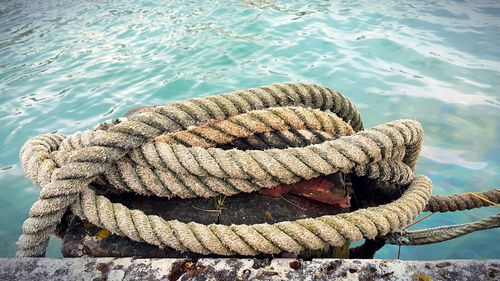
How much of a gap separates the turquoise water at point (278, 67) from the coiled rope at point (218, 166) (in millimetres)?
1480

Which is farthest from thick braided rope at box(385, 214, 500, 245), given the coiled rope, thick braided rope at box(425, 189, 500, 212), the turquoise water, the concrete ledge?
the turquoise water

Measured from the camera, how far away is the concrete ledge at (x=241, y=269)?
1.22 metres

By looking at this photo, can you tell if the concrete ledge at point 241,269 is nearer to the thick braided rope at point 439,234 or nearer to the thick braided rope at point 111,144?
the thick braided rope at point 111,144

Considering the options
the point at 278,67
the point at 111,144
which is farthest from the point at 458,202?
the point at 278,67

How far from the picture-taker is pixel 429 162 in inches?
136

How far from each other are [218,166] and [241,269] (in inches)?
18.2

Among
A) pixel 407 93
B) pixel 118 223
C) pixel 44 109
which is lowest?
pixel 407 93

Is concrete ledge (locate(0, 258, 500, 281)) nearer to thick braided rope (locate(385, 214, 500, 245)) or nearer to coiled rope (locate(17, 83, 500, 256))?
coiled rope (locate(17, 83, 500, 256))

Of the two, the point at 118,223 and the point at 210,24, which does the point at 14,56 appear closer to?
the point at 210,24

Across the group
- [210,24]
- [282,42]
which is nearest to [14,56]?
[210,24]

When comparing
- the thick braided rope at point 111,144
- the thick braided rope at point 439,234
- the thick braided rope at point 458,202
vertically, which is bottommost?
the thick braided rope at point 458,202

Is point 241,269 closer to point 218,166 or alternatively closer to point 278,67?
point 218,166

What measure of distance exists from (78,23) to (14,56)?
1.73 m

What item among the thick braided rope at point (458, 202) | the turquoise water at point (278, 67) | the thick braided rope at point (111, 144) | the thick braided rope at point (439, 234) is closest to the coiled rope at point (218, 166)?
the thick braided rope at point (111, 144)
